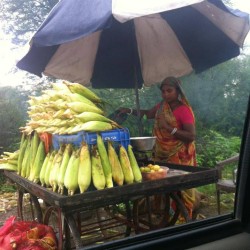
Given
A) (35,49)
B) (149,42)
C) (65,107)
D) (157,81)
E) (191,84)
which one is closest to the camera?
(65,107)

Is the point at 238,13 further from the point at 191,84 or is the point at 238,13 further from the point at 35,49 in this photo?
the point at 191,84

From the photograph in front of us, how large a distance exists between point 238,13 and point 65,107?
190cm

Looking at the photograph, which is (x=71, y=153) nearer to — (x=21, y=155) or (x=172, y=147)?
(x=21, y=155)

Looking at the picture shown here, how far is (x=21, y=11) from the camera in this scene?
6.10 meters

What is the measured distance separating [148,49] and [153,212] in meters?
2.14

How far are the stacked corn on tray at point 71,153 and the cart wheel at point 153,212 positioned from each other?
1.05m

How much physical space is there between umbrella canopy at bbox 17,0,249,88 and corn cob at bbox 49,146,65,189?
1.41 metres

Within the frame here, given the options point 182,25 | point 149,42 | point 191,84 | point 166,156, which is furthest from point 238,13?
point 191,84

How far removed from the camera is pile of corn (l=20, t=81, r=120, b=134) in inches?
93.4

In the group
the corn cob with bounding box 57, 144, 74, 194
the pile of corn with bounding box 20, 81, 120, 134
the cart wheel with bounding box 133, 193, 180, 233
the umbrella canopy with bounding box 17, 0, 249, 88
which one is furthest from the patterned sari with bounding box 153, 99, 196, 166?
the corn cob with bounding box 57, 144, 74, 194

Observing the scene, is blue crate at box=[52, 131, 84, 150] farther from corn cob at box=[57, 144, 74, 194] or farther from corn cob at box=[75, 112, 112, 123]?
corn cob at box=[75, 112, 112, 123]

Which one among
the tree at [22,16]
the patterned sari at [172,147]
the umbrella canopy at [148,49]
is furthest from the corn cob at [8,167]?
the tree at [22,16]

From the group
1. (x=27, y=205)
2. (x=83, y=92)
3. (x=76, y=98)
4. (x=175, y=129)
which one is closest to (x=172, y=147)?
(x=175, y=129)

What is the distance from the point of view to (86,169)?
2.10m
